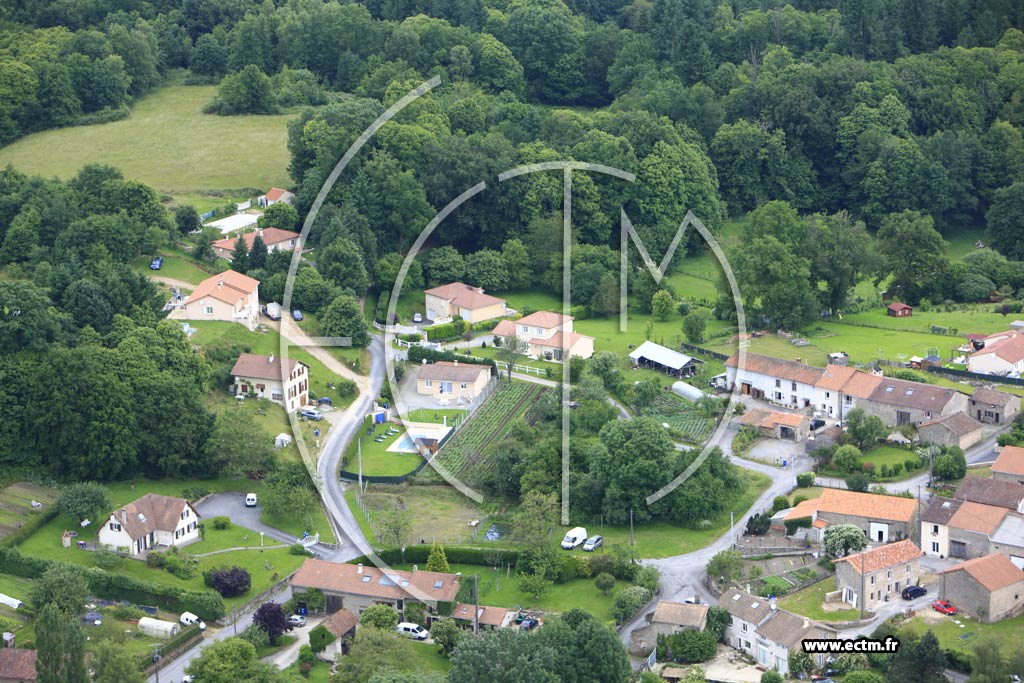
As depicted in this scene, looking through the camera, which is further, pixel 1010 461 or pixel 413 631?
pixel 1010 461

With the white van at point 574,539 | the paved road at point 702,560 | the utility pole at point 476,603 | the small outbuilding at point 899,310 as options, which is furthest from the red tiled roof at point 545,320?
the utility pole at point 476,603

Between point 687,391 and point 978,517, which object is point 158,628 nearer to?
point 687,391

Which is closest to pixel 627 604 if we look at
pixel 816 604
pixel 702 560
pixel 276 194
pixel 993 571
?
pixel 702 560

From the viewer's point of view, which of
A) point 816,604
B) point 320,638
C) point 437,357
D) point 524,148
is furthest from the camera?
point 524,148

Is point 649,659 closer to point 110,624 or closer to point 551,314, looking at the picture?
point 110,624

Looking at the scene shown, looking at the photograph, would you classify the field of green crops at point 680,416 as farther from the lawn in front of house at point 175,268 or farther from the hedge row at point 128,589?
the lawn in front of house at point 175,268

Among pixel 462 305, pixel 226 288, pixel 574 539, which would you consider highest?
pixel 226 288

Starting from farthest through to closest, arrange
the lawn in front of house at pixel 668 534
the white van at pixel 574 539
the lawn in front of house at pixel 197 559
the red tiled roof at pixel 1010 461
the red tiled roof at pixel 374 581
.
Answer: the red tiled roof at pixel 1010 461
the white van at pixel 574 539
the lawn in front of house at pixel 668 534
the lawn in front of house at pixel 197 559
the red tiled roof at pixel 374 581
